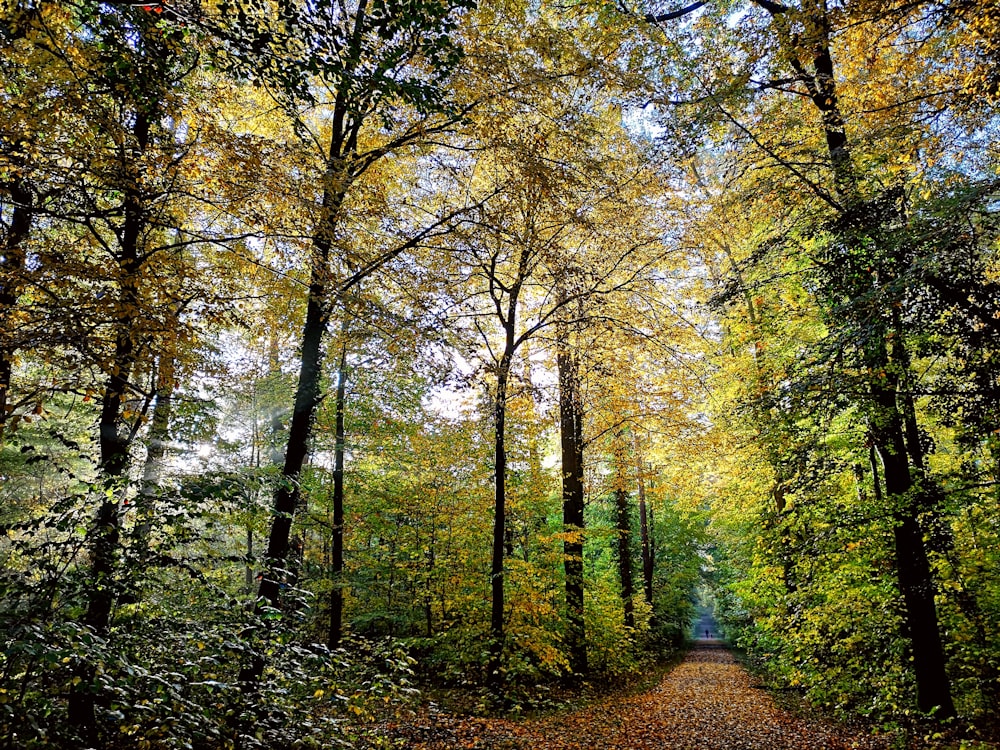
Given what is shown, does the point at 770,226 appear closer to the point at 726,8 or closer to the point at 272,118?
the point at 726,8

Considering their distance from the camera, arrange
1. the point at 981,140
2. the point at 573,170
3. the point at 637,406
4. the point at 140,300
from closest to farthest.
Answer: the point at 140,300 < the point at 981,140 < the point at 573,170 < the point at 637,406

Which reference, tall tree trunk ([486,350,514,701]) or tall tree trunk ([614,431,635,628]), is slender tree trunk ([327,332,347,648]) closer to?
tall tree trunk ([486,350,514,701])

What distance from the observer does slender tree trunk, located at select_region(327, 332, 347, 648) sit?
504 inches

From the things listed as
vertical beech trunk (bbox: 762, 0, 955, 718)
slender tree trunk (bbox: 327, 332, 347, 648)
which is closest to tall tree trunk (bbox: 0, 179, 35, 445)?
slender tree trunk (bbox: 327, 332, 347, 648)

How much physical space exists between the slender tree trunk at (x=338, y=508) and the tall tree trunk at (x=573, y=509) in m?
5.29

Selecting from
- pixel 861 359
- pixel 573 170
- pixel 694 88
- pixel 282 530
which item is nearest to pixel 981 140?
pixel 861 359

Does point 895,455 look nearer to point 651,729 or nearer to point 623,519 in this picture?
point 651,729

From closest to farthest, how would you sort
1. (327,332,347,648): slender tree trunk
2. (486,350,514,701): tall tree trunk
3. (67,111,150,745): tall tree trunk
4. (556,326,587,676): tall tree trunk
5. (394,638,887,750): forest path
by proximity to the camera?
(67,111,150,745): tall tree trunk, (394,638,887,750): forest path, (486,350,514,701): tall tree trunk, (556,326,587,676): tall tree trunk, (327,332,347,648): slender tree trunk

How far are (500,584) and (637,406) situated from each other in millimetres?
5800

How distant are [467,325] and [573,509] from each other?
547 cm

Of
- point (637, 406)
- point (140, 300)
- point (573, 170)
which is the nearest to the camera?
point (140, 300)

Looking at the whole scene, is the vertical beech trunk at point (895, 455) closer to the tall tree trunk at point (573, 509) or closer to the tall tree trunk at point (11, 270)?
the tall tree trunk at point (573, 509)

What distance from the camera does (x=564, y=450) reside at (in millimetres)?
14000

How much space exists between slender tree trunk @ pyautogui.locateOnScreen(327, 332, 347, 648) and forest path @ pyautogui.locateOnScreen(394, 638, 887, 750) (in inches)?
229
